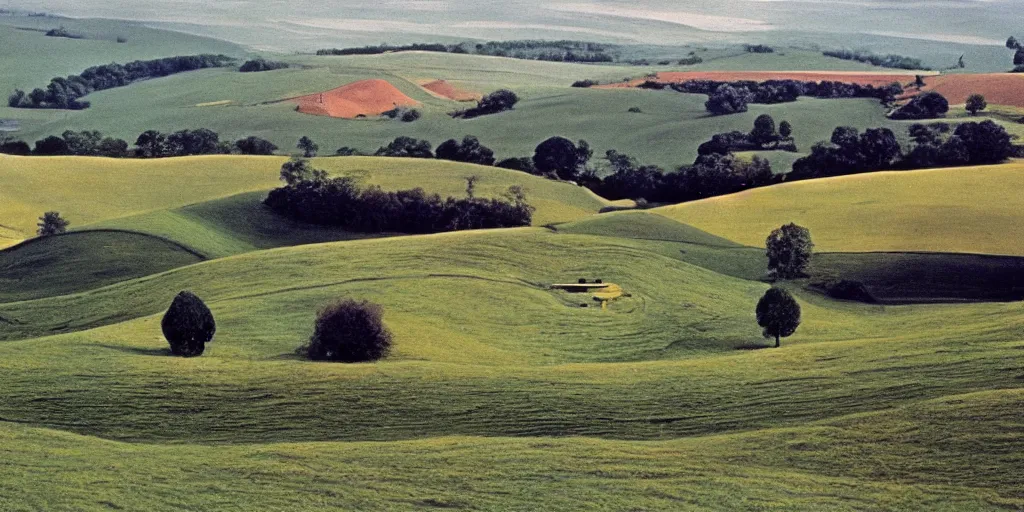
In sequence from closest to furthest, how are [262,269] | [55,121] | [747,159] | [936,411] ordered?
[936,411], [262,269], [747,159], [55,121]

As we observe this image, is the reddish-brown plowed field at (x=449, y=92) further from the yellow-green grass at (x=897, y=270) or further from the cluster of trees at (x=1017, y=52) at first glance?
the yellow-green grass at (x=897, y=270)

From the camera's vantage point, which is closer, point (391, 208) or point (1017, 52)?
point (391, 208)

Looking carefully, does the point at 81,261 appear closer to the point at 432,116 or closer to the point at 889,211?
the point at 889,211

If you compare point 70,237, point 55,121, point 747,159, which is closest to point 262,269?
point 70,237

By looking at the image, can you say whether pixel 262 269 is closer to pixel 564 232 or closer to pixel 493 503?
pixel 564 232

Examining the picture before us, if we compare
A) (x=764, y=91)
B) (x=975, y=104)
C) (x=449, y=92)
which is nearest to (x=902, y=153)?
(x=975, y=104)

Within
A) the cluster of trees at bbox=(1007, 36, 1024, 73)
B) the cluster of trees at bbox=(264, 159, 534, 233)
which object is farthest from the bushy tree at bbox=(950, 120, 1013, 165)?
the cluster of trees at bbox=(1007, 36, 1024, 73)
